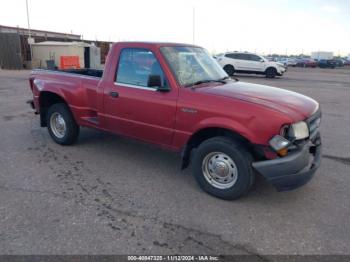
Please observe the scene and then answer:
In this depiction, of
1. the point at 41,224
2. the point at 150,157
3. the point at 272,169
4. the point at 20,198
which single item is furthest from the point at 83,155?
the point at 272,169

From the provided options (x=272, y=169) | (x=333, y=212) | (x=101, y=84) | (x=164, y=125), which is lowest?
(x=333, y=212)

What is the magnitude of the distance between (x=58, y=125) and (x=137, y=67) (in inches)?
A: 87.2

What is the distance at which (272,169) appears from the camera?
11.4ft

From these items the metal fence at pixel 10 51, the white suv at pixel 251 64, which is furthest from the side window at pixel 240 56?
the metal fence at pixel 10 51

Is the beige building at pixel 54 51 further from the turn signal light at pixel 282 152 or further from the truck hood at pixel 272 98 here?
the turn signal light at pixel 282 152

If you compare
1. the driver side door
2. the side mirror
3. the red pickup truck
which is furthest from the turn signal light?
the side mirror

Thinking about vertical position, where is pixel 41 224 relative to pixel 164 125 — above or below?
below

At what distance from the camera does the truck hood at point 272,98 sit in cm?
365

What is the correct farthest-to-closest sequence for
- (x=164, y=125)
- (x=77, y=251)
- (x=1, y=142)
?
1. (x=1, y=142)
2. (x=164, y=125)
3. (x=77, y=251)

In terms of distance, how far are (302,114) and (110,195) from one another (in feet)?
8.18

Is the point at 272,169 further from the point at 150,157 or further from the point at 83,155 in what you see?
the point at 83,155

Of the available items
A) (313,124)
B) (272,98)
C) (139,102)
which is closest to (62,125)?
(139,102)

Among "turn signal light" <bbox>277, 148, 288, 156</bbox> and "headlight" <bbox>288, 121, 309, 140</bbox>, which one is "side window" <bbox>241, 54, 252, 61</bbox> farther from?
"turn signal light" <bbox>277, 148, 288, 156</bbox>

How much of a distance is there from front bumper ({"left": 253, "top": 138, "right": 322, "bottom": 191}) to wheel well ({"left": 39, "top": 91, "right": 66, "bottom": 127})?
391 cm
